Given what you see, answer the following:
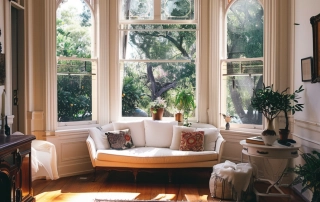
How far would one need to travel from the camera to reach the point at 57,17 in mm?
5375

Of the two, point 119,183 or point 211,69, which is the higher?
point 211,69

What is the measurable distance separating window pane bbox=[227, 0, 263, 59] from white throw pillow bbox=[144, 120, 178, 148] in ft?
5.10

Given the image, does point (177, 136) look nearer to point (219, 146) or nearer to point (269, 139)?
point (219, 146)

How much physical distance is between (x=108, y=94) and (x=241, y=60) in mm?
2302

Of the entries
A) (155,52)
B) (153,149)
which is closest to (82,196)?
(153,149)

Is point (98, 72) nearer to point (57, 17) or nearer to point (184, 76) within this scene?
point (57, 17)

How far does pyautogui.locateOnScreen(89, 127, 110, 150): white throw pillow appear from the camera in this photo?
518 centimetres

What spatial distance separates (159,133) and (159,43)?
1.62 meters

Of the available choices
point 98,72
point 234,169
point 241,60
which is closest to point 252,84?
point 241,60

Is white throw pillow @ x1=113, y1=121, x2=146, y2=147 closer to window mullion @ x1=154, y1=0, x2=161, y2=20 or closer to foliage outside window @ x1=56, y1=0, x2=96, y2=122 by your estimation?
foliage outside window @ x1=56, y1=0, x2=96, y2=122

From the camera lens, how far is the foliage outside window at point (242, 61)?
531 centimetres

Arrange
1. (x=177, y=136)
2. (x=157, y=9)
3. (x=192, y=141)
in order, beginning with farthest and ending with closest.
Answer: (x=157, y=9) < (x=177, y=136) < (x=192, y=141)

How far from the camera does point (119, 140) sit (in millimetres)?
5262

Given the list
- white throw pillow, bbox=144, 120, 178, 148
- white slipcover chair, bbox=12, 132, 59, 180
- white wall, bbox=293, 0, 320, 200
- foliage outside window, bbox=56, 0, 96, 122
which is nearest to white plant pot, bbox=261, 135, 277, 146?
white wall, bbox=293, 0, 320, 200
